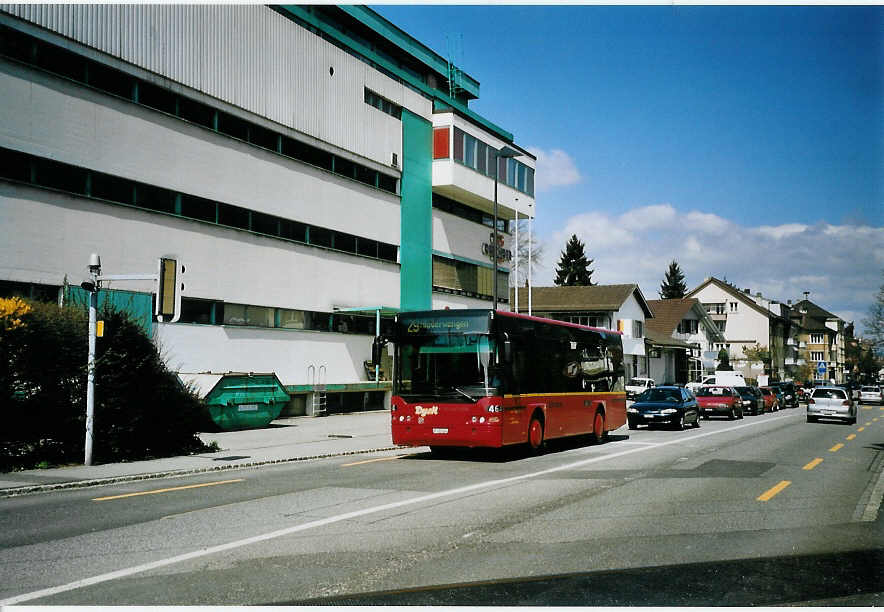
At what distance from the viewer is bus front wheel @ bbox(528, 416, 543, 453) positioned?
16.9 metres

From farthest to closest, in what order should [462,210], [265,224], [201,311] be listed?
1. [462,210]
2. [265,224]
3. [201,311]

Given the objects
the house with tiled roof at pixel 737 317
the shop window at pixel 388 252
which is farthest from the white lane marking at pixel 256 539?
the house with tiled roof at pixel 737 317

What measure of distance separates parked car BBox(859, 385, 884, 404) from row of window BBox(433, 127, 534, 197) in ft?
126

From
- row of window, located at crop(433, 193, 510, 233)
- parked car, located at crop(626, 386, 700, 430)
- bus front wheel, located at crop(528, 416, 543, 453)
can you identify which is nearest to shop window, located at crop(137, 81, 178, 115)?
bus front wheel, located at crop(528, 416, 543, 453)

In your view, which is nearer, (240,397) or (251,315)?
(240,397)

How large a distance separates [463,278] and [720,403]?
14529mm

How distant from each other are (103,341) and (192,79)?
45.5 feet

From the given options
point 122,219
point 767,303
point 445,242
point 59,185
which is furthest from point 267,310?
point 767,303

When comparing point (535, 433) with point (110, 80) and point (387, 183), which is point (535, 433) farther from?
point (387, 183)

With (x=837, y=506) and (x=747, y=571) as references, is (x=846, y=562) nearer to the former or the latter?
(x=747, y=571)

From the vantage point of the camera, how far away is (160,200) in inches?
969

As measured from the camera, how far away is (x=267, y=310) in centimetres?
2897

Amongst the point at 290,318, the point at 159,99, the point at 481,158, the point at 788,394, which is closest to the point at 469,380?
the point at 159,99

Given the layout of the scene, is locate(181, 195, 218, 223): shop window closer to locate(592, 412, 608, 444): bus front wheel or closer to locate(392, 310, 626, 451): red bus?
locate(392, 310, 626, 451): red bus
